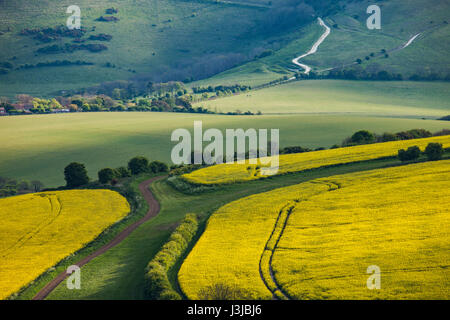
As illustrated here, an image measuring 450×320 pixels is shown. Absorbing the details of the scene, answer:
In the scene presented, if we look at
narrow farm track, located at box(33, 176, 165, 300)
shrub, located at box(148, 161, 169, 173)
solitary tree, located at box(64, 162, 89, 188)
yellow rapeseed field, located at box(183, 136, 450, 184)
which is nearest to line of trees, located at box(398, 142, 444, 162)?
yellow rapeseed field, located at box(183, 136, 450, 184)

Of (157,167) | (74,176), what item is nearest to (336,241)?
(157,167)

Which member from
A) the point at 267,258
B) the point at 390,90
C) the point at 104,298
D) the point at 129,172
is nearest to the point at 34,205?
the point at 129,172
